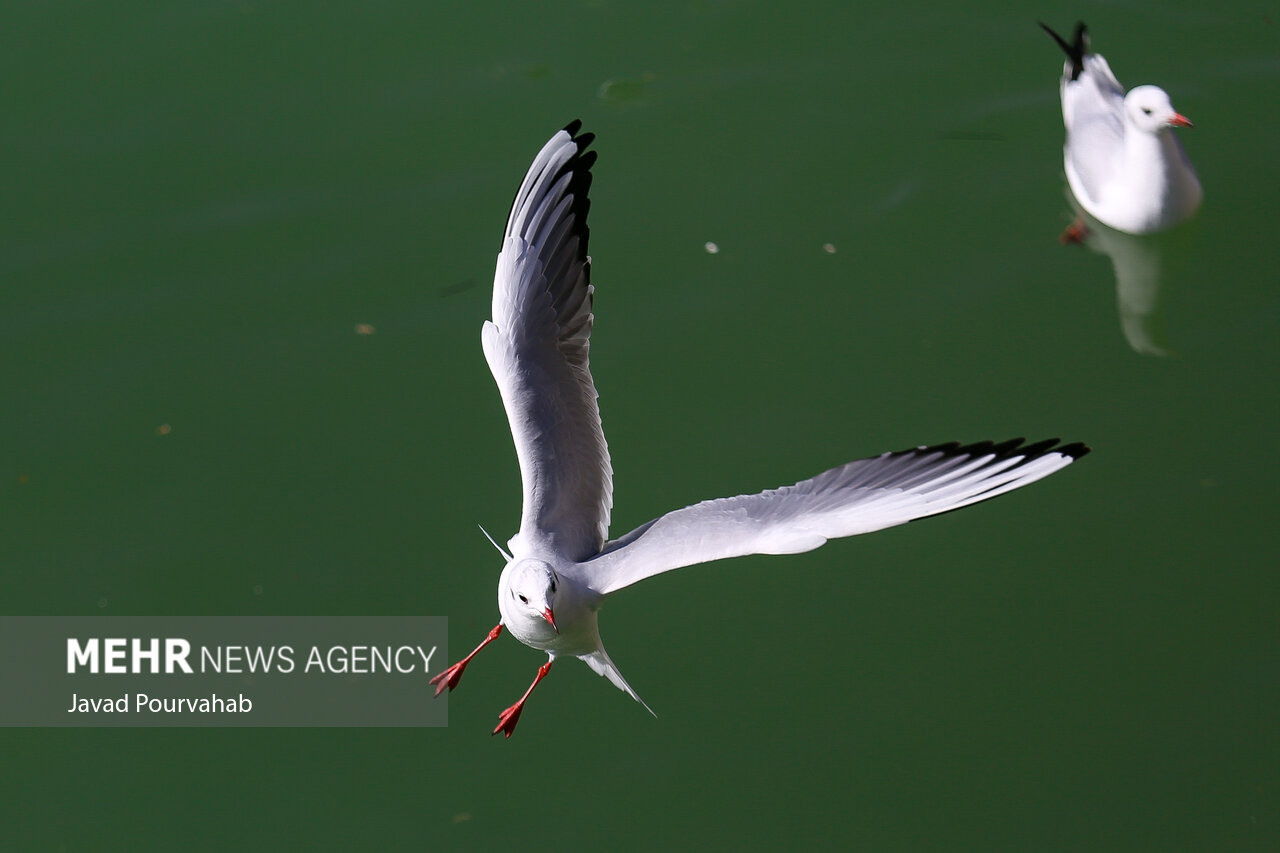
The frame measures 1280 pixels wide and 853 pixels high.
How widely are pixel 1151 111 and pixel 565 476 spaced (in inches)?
91.6

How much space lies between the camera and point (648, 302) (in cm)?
451

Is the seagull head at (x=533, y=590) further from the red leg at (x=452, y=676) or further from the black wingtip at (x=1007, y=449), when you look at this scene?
the black wingtip at (x=1007, y=449)

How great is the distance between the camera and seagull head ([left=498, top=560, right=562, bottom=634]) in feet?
9.82

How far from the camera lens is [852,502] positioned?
9.10 feet

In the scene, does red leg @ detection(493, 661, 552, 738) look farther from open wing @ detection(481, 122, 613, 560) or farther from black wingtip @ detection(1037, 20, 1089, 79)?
black wingtip @ detection(1037, 20, 1089, 79)

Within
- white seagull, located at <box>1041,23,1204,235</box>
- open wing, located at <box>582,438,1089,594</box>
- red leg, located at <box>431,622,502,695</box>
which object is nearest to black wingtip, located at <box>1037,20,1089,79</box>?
white seagull, located at <box>1041,23,1204,235</box>


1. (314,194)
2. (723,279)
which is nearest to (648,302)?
(723,279)

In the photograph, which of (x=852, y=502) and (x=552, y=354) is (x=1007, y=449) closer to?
(x=852, y=502)

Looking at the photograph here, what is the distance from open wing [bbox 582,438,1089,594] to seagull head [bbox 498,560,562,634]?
0.56 feet

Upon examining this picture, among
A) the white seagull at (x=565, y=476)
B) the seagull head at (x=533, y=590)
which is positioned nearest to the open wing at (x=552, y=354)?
the white seagull at (x=565, y=476)

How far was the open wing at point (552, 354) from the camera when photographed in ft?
10.9

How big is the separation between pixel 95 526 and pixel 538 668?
1.34 metres

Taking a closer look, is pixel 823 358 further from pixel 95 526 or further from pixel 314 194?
pixel 95 526

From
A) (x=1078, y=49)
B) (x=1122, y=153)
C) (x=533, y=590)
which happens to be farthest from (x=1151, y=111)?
(x=533, y=590)
